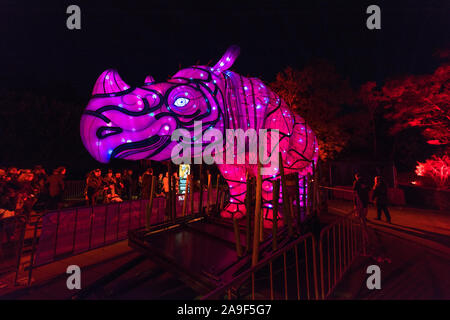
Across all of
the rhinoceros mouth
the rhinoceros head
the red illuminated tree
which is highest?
the red illuminated tree

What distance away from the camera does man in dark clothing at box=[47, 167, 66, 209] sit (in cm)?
673

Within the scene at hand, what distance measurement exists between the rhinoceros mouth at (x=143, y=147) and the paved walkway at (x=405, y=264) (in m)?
2.85

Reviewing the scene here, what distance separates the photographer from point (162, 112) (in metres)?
3.05

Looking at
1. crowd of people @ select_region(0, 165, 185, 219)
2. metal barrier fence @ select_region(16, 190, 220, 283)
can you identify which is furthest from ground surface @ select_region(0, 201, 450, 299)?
crowd of people @ select_region(0, 165, 185, 219)

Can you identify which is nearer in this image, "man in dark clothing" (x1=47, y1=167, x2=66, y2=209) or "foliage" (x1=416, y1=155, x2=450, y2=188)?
"man in dark clothing" (x1=47, y1=167, x2=66, y2=209)

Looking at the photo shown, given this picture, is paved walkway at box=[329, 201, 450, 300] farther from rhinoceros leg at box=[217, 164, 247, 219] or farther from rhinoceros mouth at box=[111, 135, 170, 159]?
rhinoceros mouth at box=[111, 135, 170, 159]

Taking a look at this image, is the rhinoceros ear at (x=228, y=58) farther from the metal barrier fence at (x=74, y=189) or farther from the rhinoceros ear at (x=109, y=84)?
the metal barrier fence at (x=74, y=189)

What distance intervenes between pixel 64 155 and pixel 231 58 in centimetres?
1797

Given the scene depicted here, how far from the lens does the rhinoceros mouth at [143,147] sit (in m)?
2.85

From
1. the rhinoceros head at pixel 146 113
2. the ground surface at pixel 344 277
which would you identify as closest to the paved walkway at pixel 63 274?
the ground surface at pixel 344 277

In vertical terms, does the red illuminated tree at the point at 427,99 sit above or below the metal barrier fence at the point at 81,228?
above

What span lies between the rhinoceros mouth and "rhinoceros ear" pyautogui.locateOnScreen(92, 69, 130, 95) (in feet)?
2.21
